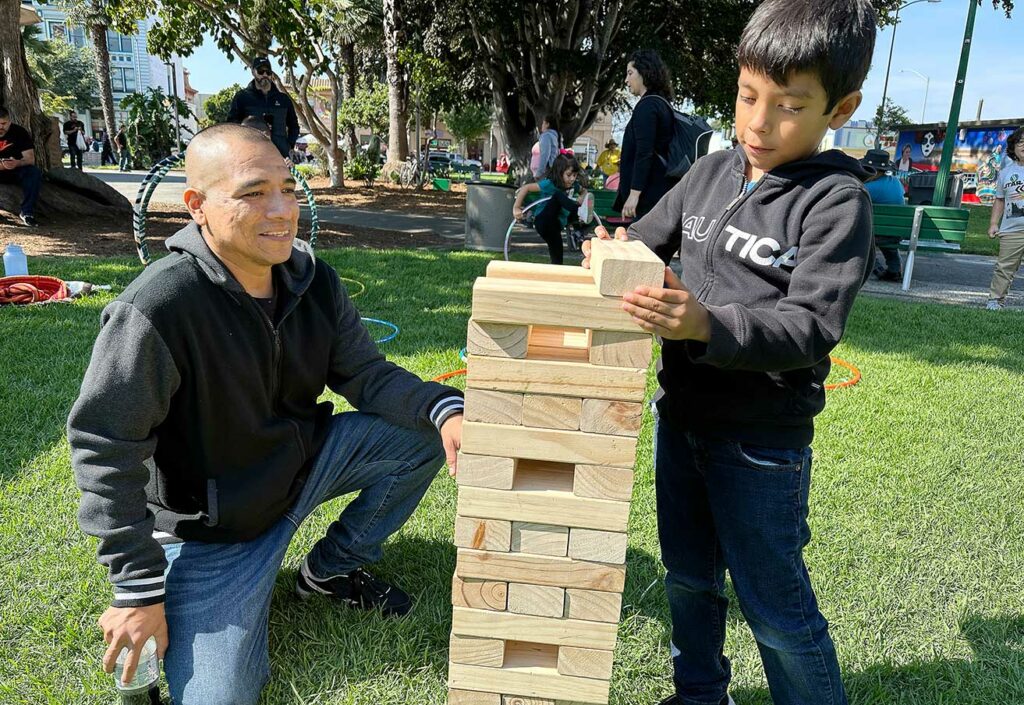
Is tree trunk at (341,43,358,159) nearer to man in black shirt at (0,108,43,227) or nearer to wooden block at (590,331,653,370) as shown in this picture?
man in black shirt at (0,108,43,227)

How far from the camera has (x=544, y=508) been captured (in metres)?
1.71

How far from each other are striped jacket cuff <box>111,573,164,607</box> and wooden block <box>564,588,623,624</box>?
3.78 ft

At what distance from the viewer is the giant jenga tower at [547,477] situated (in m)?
Result: 1.57

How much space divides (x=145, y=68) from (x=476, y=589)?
4221 inches

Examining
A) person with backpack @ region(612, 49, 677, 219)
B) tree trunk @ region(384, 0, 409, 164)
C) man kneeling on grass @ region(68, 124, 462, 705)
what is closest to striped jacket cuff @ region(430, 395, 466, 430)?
man kneeling on grass @ region(68, 124, 462, 705)

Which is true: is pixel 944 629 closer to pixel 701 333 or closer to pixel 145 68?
pixel 701 333

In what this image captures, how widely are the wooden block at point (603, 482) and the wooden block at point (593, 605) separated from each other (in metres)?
0.25

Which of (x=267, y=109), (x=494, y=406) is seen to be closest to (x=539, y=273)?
(x=494, y=406)

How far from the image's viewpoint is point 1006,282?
8266mm

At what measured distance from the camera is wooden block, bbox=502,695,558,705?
6.05ft

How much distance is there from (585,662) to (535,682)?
0.13 metres

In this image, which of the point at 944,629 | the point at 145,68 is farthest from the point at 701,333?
the point at 145,68

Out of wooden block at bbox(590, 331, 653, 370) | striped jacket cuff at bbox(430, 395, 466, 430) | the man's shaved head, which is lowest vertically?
striped jacket cuff at bbox(430, 395, 466, 430)

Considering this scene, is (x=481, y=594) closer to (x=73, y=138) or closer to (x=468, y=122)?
(x=73, y=138)
